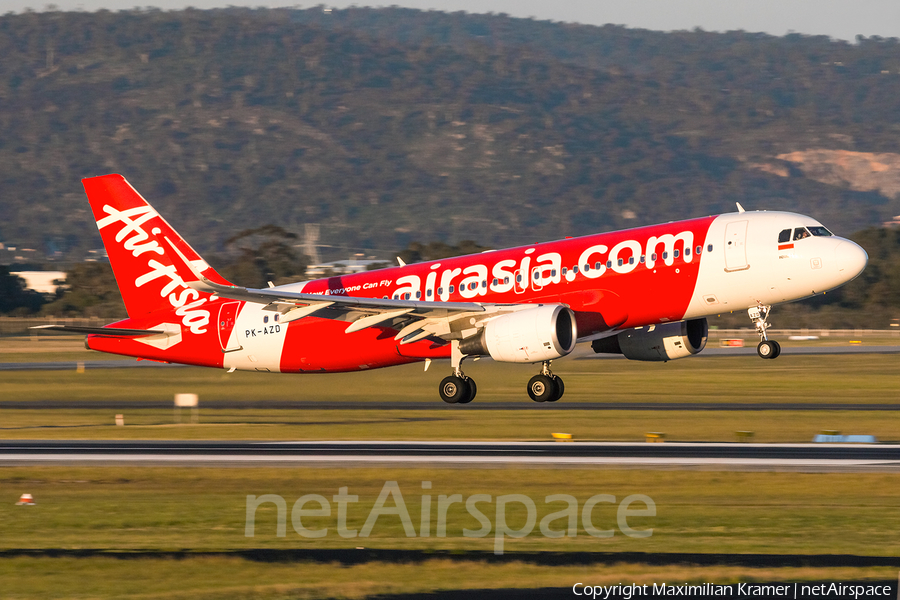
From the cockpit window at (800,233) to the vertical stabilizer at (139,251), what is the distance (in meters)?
22.7

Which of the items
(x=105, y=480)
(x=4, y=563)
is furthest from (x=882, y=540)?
(x=105, y=480)

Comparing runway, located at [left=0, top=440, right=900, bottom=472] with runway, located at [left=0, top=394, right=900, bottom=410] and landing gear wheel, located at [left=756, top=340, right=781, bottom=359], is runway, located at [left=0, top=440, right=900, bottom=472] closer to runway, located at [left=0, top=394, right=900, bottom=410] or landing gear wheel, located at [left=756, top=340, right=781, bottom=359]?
landing gear wheel, located at [left=756, top=340, right=781, bottom=359]

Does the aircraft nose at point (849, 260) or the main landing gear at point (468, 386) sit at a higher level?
the aircraft nose at point (849, 260)

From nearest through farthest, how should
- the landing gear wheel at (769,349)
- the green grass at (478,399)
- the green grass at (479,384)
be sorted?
the landing gear wheel at (769,349) → the green grass at (478,399) → the green grass at (479,384)

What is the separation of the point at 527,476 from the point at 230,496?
894 cm

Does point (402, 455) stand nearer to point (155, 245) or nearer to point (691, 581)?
point (155, 245)

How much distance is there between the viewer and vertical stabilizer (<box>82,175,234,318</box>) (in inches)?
1810

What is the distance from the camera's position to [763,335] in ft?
128

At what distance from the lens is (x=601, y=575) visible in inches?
894

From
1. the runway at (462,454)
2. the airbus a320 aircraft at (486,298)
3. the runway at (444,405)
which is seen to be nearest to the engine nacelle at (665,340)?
the airbus a320 aircraft at (486,298)

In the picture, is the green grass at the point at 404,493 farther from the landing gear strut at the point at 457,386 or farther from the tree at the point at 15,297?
the tree at the point at 15,297

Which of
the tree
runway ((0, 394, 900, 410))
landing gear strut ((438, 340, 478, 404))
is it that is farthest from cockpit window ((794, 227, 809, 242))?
the tree

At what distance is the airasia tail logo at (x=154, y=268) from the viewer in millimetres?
45812

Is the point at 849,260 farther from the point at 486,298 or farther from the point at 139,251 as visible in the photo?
the point at 139,251
